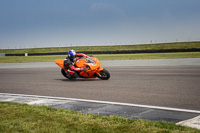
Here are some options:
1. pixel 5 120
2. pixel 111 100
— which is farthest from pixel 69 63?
pixel 5 120

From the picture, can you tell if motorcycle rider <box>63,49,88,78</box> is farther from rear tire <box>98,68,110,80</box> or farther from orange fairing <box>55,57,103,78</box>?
rear tire <box>98,68,110,80</box>

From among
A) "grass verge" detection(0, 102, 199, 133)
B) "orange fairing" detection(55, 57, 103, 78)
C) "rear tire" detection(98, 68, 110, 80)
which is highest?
"orange fairing" detection(55, 57, 103, 78)

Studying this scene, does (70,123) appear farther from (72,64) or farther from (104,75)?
(72,64)

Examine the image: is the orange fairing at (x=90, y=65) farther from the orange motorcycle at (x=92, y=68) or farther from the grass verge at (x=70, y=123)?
the grass verge at (x=70, y=123)

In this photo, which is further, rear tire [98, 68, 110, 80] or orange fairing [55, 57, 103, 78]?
rear tire [98, 68, 110, 80]

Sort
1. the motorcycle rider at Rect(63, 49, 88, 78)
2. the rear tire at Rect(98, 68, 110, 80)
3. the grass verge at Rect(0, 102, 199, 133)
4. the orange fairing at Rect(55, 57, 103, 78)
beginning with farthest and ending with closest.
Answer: the motorcycle rider at Rect(63, 49, 88, 78), the rear tire at Rect(98, 68, 110, 80), the orange fairing at Rect(55, 57, 103, 78), the grass verge at Rect(0, 102, 199, 133)

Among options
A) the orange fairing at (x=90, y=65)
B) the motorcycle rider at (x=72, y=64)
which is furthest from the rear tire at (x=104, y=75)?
the motorcycle rider at (x=72, y=64)

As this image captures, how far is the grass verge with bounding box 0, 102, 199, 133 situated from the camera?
445cm

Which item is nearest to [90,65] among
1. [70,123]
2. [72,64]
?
[72,64]

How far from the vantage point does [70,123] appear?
4.86m

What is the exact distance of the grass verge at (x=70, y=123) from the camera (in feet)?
14.6

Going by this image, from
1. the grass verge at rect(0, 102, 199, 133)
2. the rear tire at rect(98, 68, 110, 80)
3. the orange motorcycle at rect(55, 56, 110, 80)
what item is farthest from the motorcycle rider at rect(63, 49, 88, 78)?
the grass verge at rect(0, 102, 199, 133)

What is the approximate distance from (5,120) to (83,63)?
6633 mm

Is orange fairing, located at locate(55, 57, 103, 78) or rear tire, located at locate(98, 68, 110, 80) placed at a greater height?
orange fairing, located at locate(55, 57, 103, 78)
